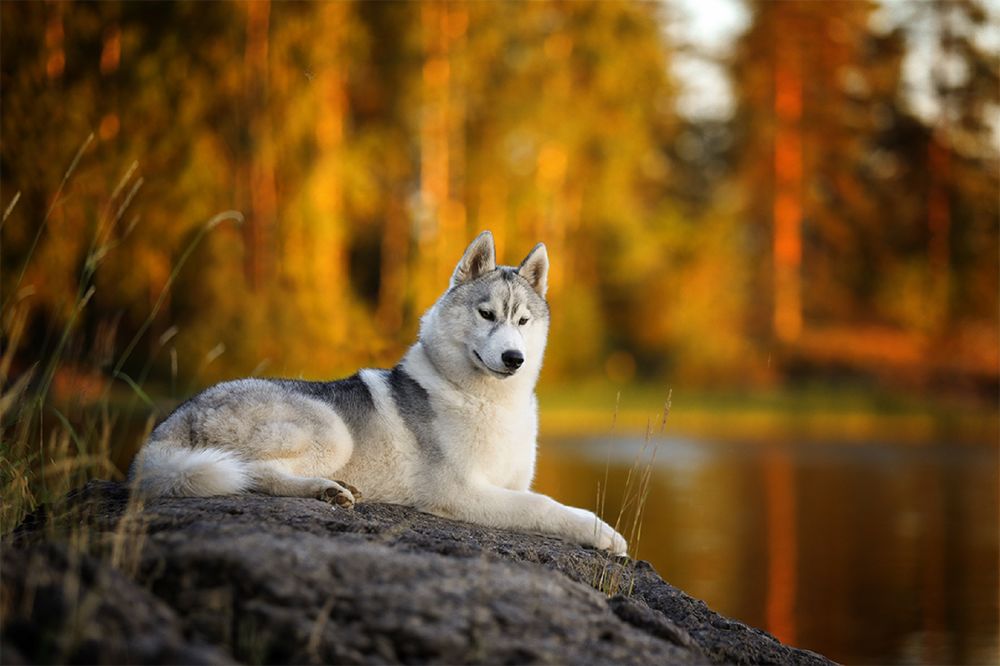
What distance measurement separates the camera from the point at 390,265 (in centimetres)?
3145

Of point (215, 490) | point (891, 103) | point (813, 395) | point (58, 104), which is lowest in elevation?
point (813, 395)

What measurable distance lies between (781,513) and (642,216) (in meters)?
20.4

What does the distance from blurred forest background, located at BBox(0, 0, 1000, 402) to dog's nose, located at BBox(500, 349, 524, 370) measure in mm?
9323

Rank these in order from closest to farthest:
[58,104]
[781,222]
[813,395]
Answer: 1. [58,104]
2. [813,395]
3. [781,222]

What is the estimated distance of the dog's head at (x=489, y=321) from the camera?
591 cm

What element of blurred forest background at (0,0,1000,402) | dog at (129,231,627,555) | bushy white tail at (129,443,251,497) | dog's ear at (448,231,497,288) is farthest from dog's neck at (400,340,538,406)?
blurred forest background at (0,0,1000,402)

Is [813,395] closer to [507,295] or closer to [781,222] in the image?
[781,222]

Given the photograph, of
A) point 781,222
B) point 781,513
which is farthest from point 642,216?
point 781,513

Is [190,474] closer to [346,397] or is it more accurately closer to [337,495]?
[337,495]

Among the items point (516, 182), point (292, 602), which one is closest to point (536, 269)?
point (292, 602)

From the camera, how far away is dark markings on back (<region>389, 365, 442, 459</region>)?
616cm

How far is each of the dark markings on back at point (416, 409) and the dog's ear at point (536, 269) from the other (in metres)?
Result: 0.88

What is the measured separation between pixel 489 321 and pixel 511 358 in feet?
1.14

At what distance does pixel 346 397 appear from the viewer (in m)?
6.14
